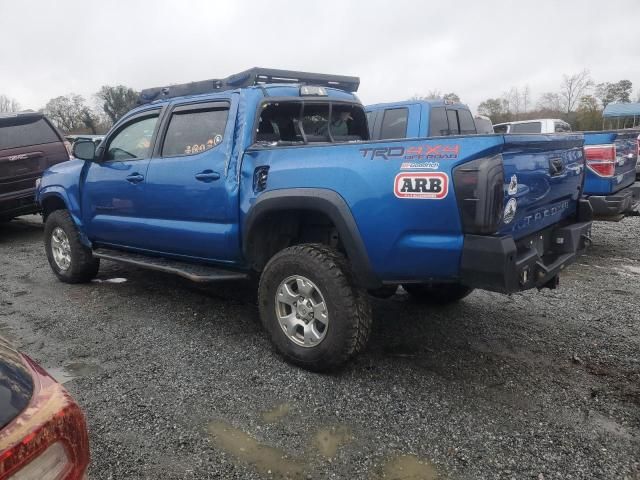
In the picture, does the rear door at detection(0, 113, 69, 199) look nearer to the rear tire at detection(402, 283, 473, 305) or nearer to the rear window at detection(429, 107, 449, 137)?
the rear window at detection(429, 107, 449, 137)

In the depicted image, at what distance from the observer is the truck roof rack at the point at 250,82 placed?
398cm

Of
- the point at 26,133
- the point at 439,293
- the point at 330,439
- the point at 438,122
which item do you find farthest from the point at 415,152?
the point at 26,133

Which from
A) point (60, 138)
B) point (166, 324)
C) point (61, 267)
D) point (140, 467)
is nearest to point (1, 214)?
point (60, 138)

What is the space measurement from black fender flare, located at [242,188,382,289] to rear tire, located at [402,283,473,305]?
137cm

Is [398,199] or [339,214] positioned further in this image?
[339,214]

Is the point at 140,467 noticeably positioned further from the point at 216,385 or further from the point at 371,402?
the point at 371,402

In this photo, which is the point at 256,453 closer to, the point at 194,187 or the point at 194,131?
the point at 194,187

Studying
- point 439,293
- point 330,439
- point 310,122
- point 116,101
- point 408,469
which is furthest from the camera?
point 116,101

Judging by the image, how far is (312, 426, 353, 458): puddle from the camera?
2508 millimetres

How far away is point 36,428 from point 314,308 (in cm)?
210

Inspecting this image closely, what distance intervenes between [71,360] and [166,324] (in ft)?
2.72

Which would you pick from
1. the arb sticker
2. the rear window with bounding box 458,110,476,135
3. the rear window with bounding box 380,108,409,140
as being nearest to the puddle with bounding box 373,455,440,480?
the arb sticker

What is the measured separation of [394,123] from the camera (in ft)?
24.5

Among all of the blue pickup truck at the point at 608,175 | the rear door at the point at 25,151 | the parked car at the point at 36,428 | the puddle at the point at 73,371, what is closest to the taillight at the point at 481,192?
the parked car at the point at 36,428
